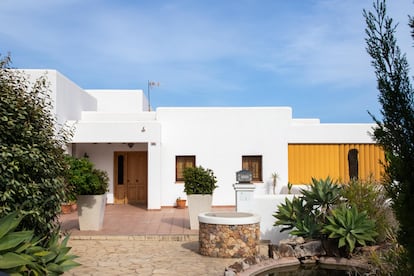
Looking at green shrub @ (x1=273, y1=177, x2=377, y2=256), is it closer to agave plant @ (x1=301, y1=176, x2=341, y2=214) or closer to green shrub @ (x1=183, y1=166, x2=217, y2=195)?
agave plant @ (x1=301, y1=176, x2=341, y2=214)

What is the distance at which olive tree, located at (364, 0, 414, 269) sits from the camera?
10.1ft

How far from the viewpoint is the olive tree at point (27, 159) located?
19.4 feet

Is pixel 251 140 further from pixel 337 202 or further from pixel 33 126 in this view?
pixel 33 126

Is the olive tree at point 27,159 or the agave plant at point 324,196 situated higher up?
the olive tree at point 27,159

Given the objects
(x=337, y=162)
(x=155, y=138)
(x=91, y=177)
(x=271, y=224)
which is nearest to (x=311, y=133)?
(x=337, y=162)

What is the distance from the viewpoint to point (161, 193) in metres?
17.9

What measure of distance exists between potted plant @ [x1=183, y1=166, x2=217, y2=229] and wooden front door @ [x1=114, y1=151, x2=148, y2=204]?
653 cm

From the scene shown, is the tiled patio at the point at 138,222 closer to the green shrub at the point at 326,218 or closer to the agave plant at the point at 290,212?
the agave plant at the point at 290,212

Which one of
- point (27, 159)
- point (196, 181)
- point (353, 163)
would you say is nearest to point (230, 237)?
point (196, 181)

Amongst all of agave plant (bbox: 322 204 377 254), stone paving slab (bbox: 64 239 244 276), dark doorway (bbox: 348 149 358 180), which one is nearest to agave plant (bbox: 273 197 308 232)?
agave plant (bbox: 322 204 377 254)

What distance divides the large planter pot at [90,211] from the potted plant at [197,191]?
2.56 meters

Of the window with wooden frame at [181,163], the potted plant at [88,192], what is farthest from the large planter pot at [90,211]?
the window with wooden frame at [181,163]

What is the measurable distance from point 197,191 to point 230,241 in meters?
3.51

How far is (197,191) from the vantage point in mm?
13023
